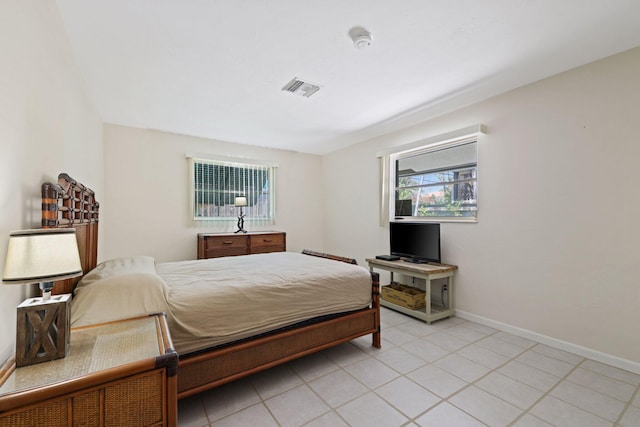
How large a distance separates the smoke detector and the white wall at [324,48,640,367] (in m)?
1.92

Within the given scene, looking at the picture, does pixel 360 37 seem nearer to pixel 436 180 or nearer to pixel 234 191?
pixel 436 180

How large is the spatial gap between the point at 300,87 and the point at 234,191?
2.69m

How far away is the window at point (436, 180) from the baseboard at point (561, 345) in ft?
3.92

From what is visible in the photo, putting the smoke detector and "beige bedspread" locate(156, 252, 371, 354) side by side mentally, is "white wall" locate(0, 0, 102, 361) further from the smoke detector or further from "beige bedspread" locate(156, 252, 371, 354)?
the smoke detector

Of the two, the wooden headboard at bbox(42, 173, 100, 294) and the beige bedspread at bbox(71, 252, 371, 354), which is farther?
the beige bedspread at bbox(71, 252, 371, 354)

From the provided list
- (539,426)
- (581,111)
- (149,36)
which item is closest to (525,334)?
(539,426)

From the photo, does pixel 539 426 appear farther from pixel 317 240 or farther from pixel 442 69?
pixel 317 240

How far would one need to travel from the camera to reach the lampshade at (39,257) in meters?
0.96

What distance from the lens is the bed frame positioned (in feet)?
5.49

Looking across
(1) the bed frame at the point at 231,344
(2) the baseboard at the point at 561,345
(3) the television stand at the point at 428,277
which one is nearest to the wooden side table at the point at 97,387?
(1) the bed frame at the point at 231,344

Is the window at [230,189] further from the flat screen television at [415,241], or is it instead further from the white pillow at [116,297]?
the white pillow at [116,297]

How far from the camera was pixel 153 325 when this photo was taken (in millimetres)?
1452

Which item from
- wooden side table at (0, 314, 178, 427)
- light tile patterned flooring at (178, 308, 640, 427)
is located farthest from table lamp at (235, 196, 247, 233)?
wooden side table at (0, 314, 178, 427)

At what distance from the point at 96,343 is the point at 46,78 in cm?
155
